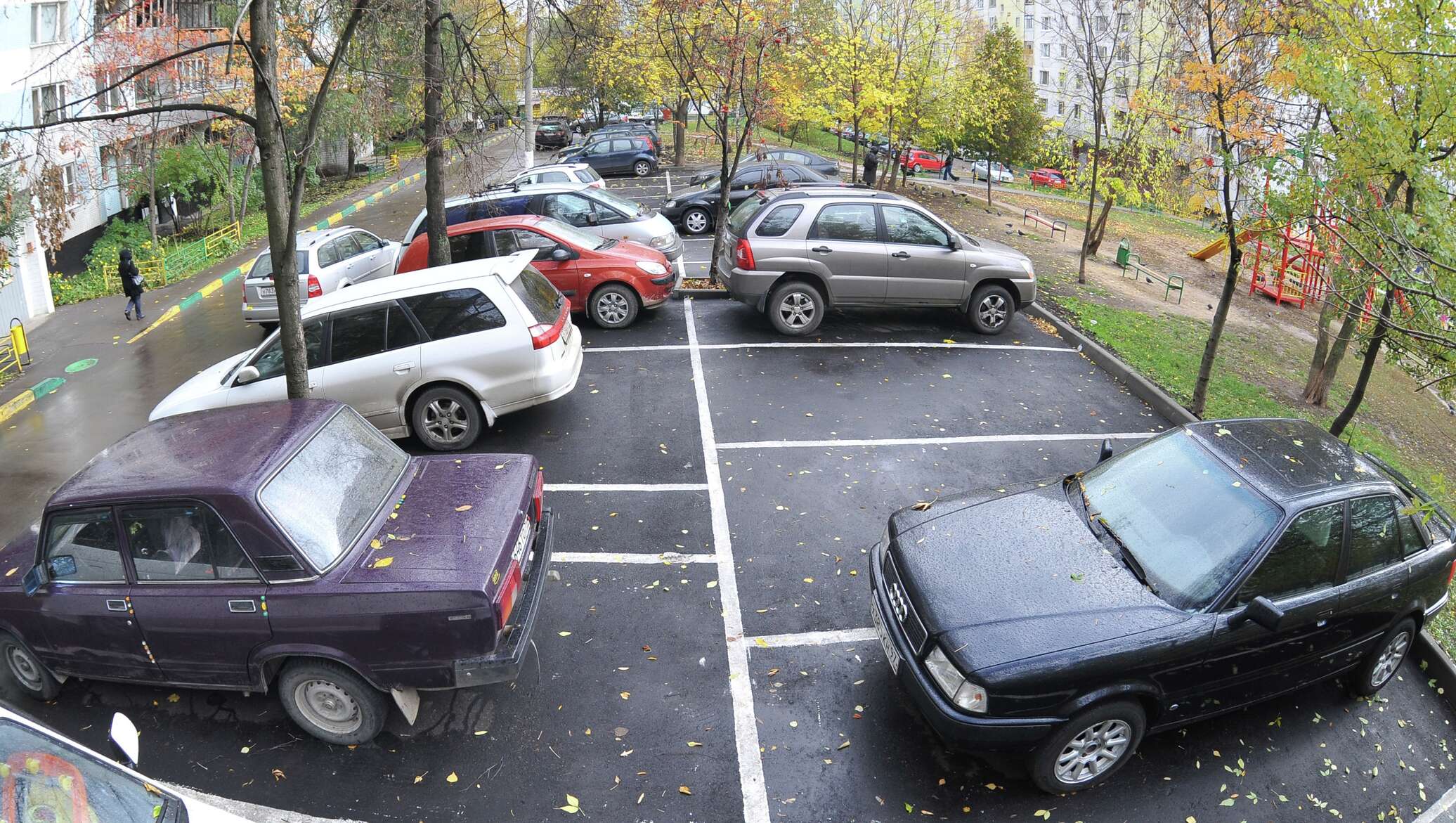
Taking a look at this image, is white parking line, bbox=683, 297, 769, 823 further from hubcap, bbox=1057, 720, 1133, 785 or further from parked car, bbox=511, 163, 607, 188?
parked car, bbox=511, 163, 607, 188

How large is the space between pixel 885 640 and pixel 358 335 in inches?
236

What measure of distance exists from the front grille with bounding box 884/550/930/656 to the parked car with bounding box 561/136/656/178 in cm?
2671

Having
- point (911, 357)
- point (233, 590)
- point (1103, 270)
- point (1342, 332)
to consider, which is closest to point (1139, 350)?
point (1342, 332)

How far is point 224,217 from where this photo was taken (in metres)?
31.7

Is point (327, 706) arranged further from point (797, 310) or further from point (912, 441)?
point (797, 310)

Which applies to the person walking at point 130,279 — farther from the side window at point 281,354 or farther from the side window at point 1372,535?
the side window at point 1372,535

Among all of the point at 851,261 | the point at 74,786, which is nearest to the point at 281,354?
the point at 74,786

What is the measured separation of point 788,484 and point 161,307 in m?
14.0

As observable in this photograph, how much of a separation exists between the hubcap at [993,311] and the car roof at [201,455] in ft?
28.5

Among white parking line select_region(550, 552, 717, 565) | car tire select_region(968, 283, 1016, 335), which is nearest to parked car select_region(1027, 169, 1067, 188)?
car tire select_region(968, 283, 1016, 335)

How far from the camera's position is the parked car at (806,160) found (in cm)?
2394

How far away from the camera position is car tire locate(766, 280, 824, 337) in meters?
11.8

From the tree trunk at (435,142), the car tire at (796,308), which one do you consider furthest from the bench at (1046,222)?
the tree trunk at (435,142)

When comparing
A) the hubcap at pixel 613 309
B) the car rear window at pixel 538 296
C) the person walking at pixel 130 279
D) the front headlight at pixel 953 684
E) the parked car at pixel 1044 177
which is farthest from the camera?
the parked car at pixel 1044 177
